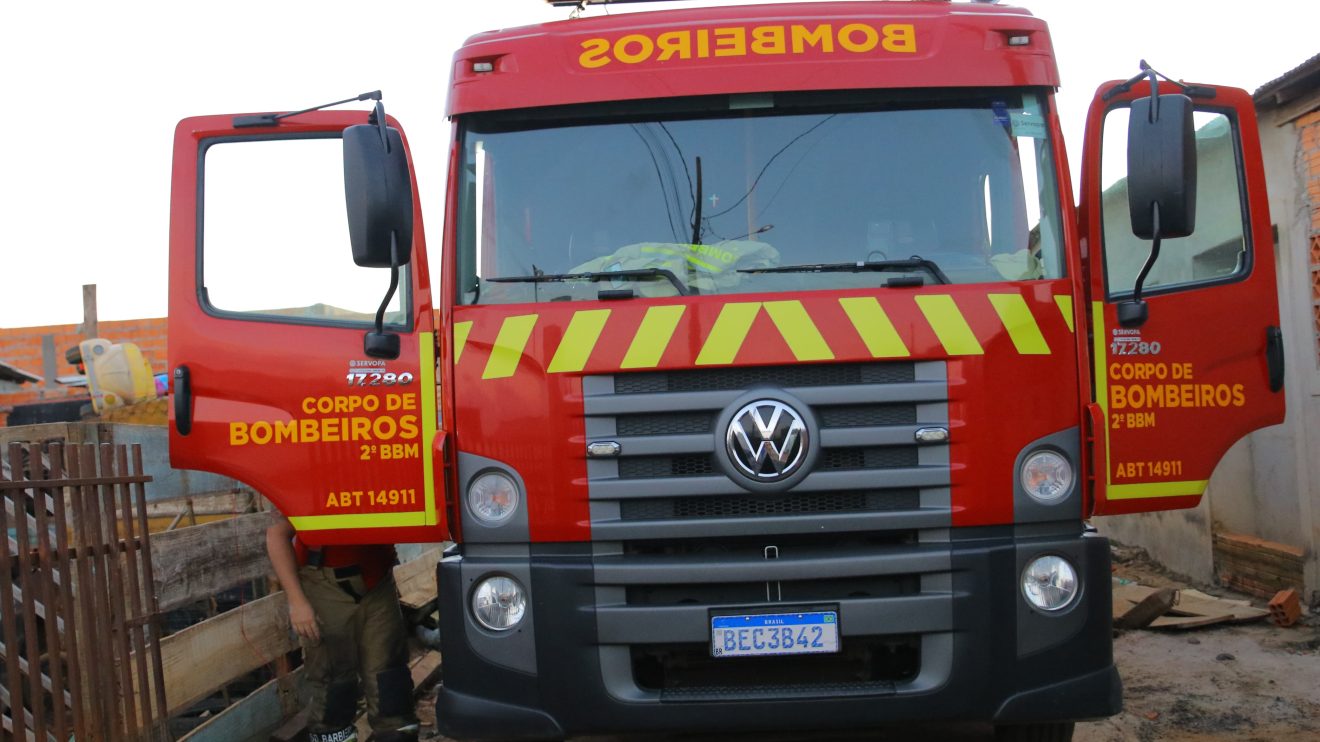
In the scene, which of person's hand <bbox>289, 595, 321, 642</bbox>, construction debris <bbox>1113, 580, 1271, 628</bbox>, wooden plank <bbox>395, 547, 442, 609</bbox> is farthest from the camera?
wooden plank <bbox>395, 547, 442, 609</bbox>

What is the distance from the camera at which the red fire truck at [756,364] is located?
4.02 meters

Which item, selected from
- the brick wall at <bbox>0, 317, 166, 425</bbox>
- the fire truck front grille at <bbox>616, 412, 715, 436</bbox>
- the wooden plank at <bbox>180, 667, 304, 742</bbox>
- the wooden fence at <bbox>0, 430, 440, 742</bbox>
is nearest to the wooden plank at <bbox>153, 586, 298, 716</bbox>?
the wooden fence at <bbox>0, 430, 440, 742</bbox>

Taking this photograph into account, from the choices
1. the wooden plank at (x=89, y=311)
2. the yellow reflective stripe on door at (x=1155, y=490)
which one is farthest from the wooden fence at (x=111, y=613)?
the wooden plank at (x=89, y=311)

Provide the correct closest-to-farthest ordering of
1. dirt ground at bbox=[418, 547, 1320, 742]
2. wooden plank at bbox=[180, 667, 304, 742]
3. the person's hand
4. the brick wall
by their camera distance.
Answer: the person's hand
wooden plank at bbox=[180, 667, 304, 742]
dirt ground at bbox=[418, 547, 1320, 742]
the brick wall

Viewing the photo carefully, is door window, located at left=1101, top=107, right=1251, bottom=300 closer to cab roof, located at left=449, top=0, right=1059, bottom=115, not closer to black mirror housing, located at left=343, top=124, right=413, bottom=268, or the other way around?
cab roof, located at left=449, top=0, right=1059, bottom=115

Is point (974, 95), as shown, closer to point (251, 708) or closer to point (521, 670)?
point (521, 670)

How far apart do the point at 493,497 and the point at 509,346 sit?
0.51 m

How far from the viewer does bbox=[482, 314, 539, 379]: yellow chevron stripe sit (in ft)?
13.6

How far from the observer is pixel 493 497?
13.6 ft

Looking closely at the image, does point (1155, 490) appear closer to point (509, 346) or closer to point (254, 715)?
point (509, 346)

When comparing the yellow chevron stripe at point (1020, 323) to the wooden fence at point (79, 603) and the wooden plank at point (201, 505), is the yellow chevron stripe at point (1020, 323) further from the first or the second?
the wooden plank at point (201, 505)

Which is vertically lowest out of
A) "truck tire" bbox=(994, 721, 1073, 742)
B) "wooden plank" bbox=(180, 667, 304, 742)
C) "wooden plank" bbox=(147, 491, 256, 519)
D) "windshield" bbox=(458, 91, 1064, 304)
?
"wooden plank" bbox=(180, 667, 304, 742)

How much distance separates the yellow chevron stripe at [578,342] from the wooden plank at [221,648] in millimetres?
2390

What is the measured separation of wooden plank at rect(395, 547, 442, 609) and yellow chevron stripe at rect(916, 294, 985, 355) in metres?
4.74
